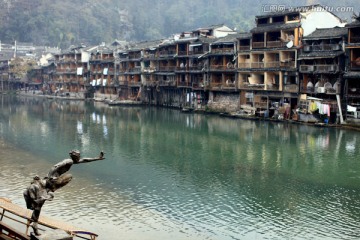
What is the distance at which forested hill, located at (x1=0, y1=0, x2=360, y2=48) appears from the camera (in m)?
160

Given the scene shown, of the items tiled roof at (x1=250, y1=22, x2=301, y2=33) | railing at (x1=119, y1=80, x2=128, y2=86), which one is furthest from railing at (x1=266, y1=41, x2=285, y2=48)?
railing at (x1=119, y1=80, x2=128, y2=86)

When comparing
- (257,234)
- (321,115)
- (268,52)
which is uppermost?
(268,52)

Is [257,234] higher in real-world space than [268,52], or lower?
lower

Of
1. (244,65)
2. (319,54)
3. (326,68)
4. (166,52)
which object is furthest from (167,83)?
(326,68)

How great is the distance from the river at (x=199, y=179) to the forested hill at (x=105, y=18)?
351ft

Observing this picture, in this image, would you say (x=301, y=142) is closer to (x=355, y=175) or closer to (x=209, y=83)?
(x=355, y=175)

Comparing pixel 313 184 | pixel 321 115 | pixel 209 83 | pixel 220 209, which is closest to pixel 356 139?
pixel 321 115

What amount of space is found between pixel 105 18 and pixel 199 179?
6154 inches

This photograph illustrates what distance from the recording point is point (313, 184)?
26.0 m

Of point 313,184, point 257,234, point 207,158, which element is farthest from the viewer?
point 207,158

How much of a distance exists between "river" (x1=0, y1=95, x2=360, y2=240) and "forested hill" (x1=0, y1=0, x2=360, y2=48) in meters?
107

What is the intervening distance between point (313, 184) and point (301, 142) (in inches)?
536

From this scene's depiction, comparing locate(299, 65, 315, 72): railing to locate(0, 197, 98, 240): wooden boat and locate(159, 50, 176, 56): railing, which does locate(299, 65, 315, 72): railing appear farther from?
locate(0, 197, 98, 240): wooden boat

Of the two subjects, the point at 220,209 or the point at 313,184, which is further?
the point at 313,184
